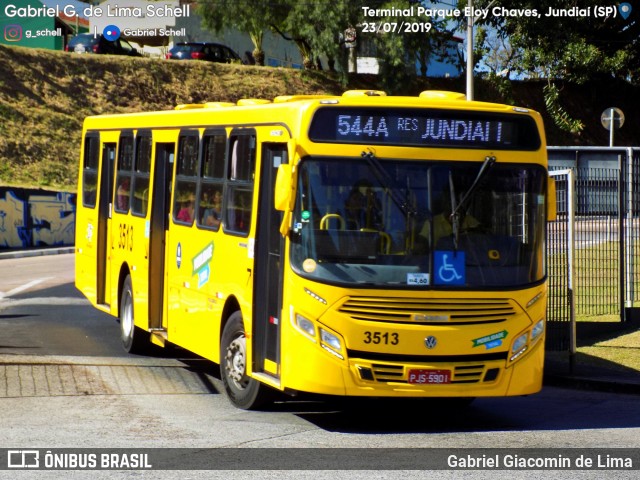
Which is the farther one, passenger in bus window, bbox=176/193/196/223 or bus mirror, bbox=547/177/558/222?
passenger in bus window, bbox=176/193/196/223

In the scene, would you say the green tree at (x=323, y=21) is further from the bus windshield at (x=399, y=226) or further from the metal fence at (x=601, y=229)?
the bus windshield at (x=399, y=226)

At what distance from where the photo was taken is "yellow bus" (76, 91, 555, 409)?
1002 centimetres

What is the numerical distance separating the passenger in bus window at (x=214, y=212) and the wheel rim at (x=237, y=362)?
1.36 metres

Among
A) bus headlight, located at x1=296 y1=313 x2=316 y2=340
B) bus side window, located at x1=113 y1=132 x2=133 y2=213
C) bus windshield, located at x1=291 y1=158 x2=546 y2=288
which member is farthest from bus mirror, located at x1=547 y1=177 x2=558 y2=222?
bus side window, located at x1=113 y1=132 x2=133 y2=213

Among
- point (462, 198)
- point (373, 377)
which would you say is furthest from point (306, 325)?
point (462, 198)

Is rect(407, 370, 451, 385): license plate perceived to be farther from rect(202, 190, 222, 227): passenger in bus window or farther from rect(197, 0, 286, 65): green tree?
rect(197, 0, 286, 65): green tree

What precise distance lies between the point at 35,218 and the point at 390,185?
1019 inches

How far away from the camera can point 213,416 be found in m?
10.8

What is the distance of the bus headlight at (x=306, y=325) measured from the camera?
1005cm

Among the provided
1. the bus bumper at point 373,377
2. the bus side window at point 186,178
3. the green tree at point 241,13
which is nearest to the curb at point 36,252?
the bus side window at point 186,178

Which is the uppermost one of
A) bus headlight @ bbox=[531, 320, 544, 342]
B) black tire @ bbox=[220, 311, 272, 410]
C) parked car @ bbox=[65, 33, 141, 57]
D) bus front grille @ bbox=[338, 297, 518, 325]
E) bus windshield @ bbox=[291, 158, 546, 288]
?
parked car @ bbox=[65, 33, 141, 57]

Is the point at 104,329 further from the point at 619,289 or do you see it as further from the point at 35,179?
the point at 35,179

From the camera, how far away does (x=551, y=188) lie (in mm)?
10891

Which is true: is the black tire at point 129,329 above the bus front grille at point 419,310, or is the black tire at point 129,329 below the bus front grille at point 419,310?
below
